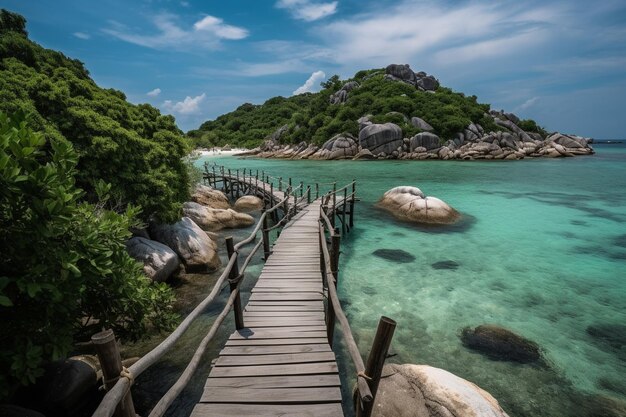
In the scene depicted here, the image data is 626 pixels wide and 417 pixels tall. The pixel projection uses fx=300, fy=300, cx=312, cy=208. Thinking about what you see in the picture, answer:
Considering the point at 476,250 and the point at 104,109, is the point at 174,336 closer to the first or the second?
the point at 104,109

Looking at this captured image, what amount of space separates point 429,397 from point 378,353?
277 cm

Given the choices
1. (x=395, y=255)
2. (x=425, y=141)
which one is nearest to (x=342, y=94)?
(x=425, y=141)

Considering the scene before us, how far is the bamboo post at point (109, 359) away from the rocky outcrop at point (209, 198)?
18.4m

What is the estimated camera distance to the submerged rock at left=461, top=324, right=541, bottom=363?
7223 millimetres

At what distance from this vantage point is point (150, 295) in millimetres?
5570

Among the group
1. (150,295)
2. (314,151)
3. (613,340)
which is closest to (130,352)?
(150,295)

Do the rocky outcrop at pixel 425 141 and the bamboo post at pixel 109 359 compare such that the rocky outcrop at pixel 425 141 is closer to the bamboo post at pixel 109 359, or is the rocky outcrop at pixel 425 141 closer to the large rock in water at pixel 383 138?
the large rock in water at pixel 383 138

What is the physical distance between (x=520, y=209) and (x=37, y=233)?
2572 cm

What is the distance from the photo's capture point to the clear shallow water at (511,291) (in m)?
6.59

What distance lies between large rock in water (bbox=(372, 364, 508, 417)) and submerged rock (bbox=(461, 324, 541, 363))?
2.81 metres

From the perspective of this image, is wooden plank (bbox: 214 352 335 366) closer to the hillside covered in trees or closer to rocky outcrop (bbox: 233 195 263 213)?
rocky outcrop (bbox: 233 195 263 213)

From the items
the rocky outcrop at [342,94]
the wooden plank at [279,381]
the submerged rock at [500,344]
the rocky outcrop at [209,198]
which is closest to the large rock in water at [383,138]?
the rocky outcrop at [342,94]

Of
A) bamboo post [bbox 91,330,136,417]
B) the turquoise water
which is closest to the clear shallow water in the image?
the turquoise water

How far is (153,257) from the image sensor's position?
9305mm
